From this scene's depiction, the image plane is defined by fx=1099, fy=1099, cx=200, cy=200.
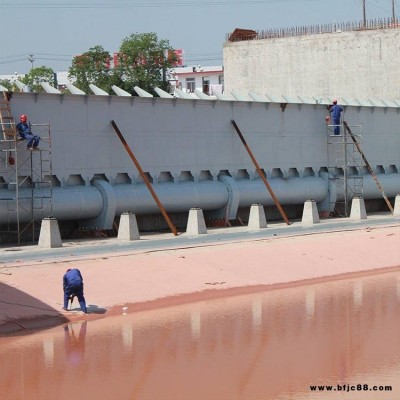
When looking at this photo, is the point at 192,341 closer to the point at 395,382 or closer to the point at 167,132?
the point at 395,382

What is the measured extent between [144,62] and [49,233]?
78.0 m

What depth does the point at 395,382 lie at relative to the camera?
19281mm

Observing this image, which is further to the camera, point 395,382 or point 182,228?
point 182,228

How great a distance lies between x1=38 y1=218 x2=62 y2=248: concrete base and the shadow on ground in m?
6.30

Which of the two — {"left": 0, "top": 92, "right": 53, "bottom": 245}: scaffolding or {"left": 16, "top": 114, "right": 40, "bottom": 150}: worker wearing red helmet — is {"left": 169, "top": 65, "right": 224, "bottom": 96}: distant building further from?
{"left": 16, "top": 114, "right": 40, "bottom": 150}: worker wearing red helmet

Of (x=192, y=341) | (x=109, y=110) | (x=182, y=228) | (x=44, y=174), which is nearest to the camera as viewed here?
(x=192, y=341)

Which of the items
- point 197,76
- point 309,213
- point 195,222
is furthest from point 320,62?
point 197,76

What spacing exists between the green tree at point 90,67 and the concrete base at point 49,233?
72683 mm

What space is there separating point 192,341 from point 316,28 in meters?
46.2

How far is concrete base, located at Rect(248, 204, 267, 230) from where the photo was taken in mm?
40375

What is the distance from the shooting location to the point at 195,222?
3766cm

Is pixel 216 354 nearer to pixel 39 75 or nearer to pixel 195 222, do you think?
pixel 195 222

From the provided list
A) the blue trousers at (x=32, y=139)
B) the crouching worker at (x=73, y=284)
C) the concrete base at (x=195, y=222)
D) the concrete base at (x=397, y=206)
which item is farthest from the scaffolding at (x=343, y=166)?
the crouching worker at (x=73, y=284)

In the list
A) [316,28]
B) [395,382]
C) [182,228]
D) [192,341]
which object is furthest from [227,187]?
[316,28]
